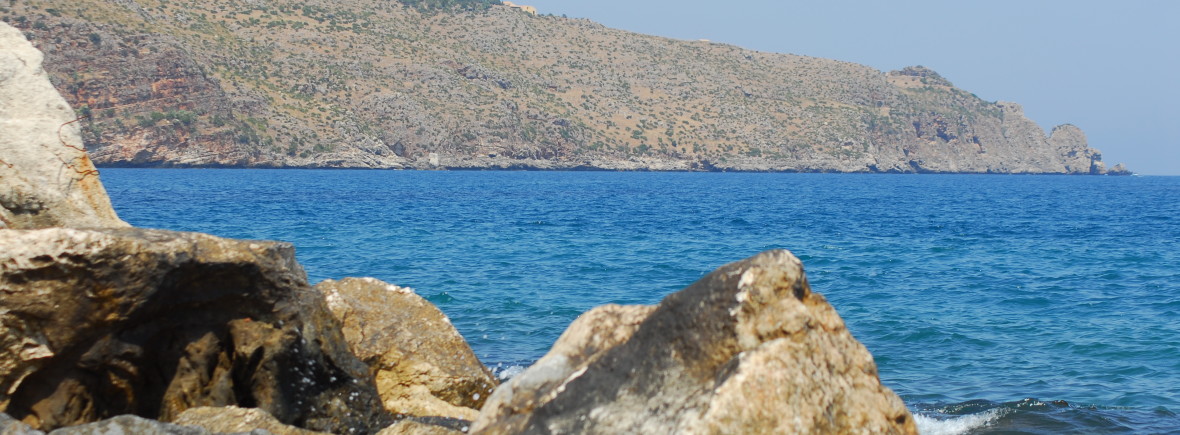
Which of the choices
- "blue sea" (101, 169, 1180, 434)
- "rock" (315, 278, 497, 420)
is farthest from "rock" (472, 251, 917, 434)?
"blue sea" (101, 169, 1180, 434)

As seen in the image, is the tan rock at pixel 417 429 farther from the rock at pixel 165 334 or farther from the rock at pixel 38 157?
the rock at pixel 38 157

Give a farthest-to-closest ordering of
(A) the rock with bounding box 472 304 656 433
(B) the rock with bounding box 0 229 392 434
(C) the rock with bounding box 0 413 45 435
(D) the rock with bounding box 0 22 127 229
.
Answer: (D) the rock with bounding box 0 22 127 229 < (B) the rock with bounding box 0 229 392 434 < (C) the rock with bounding box 0 413 45 435 < (A) the rock with bounding box 472 304 656 433

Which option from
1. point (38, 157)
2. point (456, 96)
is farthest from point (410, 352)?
point (456, 96)

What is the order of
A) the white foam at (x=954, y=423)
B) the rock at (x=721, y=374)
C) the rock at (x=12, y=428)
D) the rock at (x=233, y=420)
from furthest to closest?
the white foam at (x=954, y=423)
the rock at (x=233, y=420)
the rock at (x=12, y=428)
the rock at (x=721, y=374)

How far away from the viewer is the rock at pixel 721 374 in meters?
4.15

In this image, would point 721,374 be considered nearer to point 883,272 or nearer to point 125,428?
point 125,428

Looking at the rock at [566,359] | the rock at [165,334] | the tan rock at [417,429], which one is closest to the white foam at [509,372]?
the rock at [165,334]

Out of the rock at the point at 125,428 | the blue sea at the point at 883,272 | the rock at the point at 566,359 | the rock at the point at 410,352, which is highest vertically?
the rock at the point at 566,359

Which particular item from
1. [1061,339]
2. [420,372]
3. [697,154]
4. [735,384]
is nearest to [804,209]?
[1061,339]

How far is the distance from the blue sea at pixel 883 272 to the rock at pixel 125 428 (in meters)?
7.31

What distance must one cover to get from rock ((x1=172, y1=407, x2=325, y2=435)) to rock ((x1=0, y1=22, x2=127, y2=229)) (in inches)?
100

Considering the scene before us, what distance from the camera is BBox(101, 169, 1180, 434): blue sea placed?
12555mm

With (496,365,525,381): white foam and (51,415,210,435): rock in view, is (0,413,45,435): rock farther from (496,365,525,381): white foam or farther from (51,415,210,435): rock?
(496,365,525,381): white foam

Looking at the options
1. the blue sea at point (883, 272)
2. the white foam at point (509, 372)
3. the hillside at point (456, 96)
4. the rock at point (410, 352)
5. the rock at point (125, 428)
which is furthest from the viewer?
the hillside at point (456, 96)
